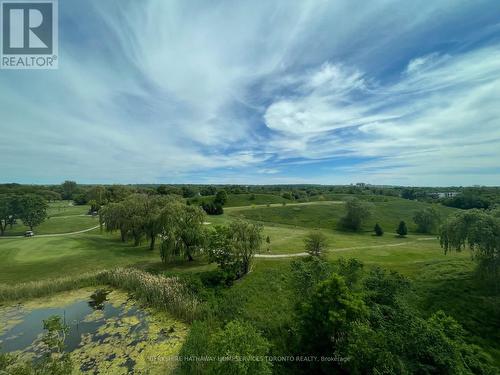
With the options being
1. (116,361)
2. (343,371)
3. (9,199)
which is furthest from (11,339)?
(9,199)

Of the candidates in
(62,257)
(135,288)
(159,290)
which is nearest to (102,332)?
(159,290)

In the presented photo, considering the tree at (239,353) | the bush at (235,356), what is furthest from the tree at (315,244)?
the tree at (239,353)

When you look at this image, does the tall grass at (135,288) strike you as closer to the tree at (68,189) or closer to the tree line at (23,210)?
the tree line at (23,210)

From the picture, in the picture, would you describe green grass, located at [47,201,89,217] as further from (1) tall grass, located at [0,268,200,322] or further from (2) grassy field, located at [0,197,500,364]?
(1) tall grass, located at [0,268,200,322]

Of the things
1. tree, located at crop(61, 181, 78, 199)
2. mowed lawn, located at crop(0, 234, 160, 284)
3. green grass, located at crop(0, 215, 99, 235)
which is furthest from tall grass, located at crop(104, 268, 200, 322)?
tree, located at crop(61, 181, 78, 199)

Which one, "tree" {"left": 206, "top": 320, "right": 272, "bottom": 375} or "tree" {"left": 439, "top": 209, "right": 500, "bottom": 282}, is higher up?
"tree" {"left": 439, "top": 209, "right": 500, "bottom": 282}

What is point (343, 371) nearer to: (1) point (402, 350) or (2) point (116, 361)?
(1) point (402, 350)
